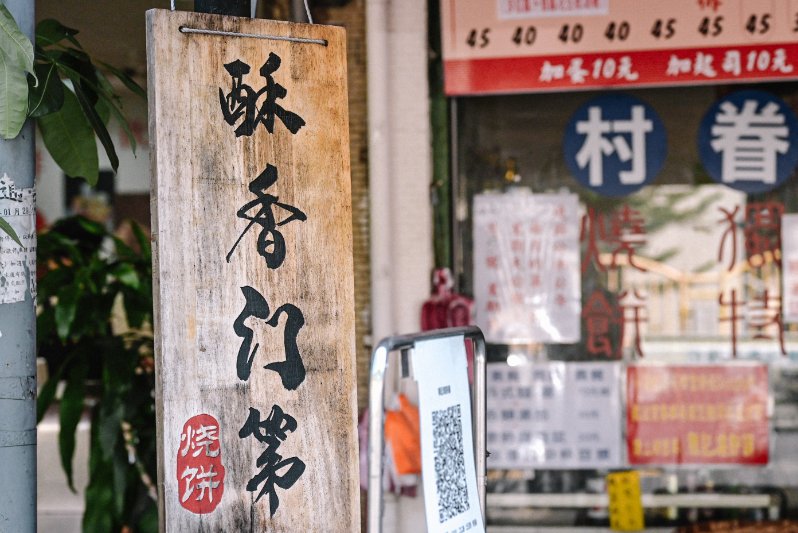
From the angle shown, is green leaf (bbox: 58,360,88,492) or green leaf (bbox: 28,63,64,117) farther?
green leaf (bbox: 58,360,88,492)

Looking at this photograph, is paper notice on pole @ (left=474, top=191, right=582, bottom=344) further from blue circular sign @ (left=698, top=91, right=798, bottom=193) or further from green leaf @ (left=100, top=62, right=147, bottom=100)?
green leaf @ (left=100, top=62, right=147, bottom=100)

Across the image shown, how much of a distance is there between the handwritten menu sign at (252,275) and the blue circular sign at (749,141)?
2.79 metres

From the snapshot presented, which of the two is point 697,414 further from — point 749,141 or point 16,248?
point 16,248

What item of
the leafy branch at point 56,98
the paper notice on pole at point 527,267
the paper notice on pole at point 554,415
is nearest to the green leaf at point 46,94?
the leafy branch at point 56,98

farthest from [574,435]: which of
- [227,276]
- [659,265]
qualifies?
[227,276]

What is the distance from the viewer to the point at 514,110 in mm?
5094

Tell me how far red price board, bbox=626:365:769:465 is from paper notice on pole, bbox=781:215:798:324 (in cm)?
34

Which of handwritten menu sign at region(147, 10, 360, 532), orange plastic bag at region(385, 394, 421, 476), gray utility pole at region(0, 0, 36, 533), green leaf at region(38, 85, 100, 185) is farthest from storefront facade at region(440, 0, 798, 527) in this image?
gray utility pole at region(0, 0, 36, 533)

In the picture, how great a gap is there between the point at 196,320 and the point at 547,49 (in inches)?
115

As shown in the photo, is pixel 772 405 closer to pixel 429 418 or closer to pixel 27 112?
pixel 429 418

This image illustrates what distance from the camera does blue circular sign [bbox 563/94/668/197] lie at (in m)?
5.01

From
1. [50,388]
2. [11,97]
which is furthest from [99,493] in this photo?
[11,97]

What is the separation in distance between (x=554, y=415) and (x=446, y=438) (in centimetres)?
238

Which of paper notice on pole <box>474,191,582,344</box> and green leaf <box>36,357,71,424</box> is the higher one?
paper notice on pole <box>474,191,582,344</box>
